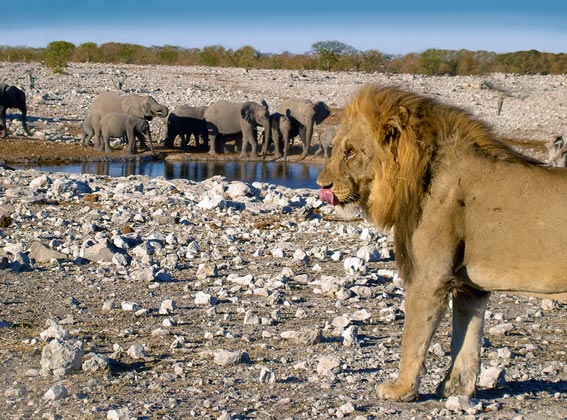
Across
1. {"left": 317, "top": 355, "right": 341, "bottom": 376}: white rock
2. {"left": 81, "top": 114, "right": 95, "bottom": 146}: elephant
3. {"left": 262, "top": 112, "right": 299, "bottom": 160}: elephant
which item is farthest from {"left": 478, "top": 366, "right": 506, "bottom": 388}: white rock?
{"left": 81, "top": 114, "right": 95, "bottom": 146}: elephant

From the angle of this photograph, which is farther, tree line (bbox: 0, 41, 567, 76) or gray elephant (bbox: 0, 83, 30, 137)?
tree line (bbox: 0, 41, 567, 76)

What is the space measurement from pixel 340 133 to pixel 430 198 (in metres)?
0.67

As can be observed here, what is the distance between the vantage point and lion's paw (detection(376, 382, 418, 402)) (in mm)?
5027

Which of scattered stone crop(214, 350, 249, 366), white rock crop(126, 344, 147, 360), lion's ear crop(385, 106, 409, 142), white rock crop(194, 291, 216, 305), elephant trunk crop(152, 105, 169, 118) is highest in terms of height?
lion's ear crop(385, 106, 409, 142)

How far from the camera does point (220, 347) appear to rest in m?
6.15

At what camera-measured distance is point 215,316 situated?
696cm

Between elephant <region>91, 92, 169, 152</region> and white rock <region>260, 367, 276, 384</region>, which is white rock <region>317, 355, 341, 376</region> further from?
elephant <region>91, 92, 169, 152</region>

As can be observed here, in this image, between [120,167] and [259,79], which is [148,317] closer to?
[120,167]

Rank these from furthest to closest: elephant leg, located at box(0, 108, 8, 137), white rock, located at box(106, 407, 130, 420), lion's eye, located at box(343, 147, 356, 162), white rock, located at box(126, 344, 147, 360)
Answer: elephant leg, located at box(0, 108, 8, 137)
white rock, located at box(126, 344, 147, 360)
lion's eye, located at box(343, 147, 356, 162)
white rock, located at box(106, 407, 130, 420)

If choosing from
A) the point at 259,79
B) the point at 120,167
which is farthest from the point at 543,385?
the point at 259,79

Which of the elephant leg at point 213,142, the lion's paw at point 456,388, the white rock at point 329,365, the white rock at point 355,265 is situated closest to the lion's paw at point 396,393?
the lion's paw at point 456,388

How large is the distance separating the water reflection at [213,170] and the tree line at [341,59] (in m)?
27.0

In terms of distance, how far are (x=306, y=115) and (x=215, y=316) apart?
20181mm

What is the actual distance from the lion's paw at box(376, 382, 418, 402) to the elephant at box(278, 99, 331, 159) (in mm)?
21395
